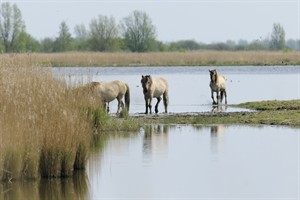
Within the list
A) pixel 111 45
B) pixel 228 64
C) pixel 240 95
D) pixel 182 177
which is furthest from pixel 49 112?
pixel 111 45

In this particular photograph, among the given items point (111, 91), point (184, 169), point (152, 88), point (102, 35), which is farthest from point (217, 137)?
point (102, 35)

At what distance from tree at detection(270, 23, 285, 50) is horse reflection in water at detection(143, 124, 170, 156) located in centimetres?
9175

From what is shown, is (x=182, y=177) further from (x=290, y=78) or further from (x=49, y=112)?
(x=290, y=78)

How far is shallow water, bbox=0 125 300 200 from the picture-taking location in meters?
13.1

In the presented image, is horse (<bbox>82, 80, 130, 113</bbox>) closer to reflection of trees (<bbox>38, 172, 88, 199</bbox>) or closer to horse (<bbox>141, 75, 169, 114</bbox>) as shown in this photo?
horse (<bbox>141, 75, 169, 114</bbox>)

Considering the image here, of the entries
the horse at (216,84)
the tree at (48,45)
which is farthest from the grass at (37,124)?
the tree at (48,45)

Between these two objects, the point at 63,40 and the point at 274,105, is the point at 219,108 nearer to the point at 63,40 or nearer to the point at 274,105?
the point at 274,105

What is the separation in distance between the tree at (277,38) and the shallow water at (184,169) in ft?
307

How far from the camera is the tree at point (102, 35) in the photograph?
9050 centimetres

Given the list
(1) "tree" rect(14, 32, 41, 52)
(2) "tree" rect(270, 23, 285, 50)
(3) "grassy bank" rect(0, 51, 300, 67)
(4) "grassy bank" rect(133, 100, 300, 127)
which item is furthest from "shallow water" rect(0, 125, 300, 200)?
(2) "tree" rect(270, 23, 285, 50)

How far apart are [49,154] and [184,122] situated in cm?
928

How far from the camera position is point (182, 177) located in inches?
557

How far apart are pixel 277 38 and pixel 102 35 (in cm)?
3068

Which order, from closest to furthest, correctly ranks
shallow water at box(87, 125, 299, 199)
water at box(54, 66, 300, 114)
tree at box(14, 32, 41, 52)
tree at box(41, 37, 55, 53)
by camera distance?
1. shallow water at box(87, 125, 299, 199)
2. water at box(54, 66, 300, 114)
3. tree at box(14, 32, 41, 52)
4. tree at box(41, 37, 55, 53)
